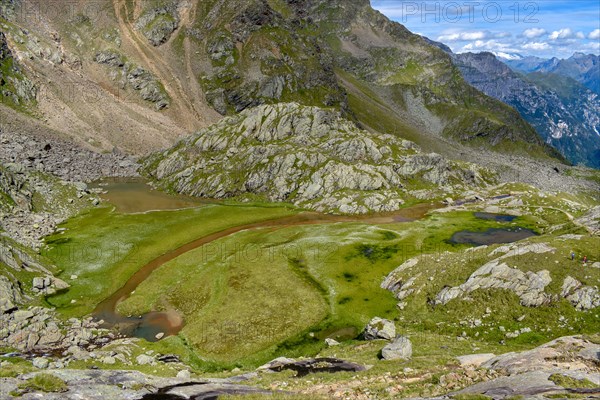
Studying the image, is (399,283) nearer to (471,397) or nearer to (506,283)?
(506,283)

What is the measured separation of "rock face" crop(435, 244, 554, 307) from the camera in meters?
53.3

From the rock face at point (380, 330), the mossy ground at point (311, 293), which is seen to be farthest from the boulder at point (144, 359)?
the rock face at point (380, 330)

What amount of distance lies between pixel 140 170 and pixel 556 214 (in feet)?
541

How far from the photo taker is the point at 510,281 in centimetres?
5662

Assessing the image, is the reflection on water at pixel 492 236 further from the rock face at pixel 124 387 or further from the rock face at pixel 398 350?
the rock face at pixel 124 387

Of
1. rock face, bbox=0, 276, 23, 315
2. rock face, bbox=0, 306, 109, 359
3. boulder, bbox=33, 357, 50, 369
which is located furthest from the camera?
rock face, bbox=0, 276, 23, 315

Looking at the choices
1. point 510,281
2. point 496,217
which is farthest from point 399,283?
point 496,217

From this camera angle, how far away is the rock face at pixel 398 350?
43.4 m

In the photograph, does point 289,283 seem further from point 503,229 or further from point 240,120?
point 240,120

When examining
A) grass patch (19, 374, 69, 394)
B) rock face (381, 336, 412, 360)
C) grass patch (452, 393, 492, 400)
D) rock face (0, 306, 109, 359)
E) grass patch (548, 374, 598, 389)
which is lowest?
rock face (0, 306, 109, 359)

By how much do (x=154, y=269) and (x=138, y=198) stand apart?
69095mm

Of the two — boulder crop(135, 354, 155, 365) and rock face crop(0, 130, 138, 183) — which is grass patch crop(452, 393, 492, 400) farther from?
rock face crop(0, 130, 138, 183)

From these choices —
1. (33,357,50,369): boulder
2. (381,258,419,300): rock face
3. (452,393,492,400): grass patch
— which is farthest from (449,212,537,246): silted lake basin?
(33,357,50,369): boulder

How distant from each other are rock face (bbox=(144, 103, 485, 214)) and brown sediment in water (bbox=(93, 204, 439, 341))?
29.2 feet
